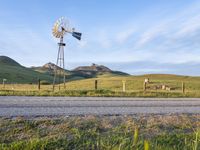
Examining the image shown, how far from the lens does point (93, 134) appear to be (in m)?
6.65

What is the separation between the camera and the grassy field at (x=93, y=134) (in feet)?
18.4

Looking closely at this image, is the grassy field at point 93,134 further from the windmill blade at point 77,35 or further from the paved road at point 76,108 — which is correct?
the windmill blade at point 77,35

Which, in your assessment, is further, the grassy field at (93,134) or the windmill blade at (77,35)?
the windmill blade at (77,35)

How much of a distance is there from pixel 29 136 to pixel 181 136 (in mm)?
2822

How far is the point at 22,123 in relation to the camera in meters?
7.38

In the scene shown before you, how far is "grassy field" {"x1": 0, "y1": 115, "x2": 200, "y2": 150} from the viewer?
18.4 ft

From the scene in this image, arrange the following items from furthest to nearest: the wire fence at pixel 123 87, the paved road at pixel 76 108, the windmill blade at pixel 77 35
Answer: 1. the wire fence at pixel 123 87
2. the windmill blade at pixel 77 35
3. the paved road at pixel 76 108

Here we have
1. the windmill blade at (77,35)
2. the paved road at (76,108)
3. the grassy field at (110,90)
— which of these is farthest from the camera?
the windmill blade at (77,35)

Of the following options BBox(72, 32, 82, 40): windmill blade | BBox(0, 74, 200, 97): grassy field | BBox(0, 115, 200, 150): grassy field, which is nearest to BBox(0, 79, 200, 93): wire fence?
BBox(0, 74, 200, 97): grassy field

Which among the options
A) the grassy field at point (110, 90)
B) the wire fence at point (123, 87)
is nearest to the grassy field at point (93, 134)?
the grassy field at point (110, 90)

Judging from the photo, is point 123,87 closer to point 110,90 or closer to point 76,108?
point 110,90

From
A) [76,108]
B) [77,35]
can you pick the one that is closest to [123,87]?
[77,35]

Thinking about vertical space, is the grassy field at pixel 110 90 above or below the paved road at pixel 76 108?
above

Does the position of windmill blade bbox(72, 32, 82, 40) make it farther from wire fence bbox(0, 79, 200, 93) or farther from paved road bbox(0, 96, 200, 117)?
paved road bbox(0, 96, 200, 117)
